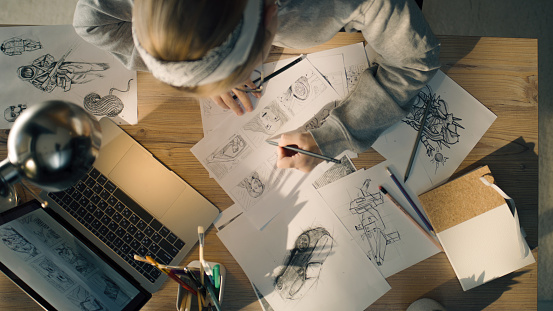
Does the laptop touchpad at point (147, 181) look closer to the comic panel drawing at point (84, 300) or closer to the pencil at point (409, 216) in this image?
the comic panel drawing at point (84, 300)

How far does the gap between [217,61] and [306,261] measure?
1.64 ft

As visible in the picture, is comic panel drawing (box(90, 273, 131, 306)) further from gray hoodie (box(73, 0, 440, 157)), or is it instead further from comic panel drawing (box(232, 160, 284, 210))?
gray hoodie (box(73, 0, 440, 157))

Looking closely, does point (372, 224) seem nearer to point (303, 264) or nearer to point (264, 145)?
point (303, 264)

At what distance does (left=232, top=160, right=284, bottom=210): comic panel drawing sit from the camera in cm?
78

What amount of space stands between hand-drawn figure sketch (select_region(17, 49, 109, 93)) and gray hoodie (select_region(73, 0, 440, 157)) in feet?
0.28

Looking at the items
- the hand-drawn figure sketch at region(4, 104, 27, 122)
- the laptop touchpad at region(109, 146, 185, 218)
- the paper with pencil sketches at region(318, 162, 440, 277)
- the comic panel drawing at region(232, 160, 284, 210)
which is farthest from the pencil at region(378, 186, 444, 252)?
the hand-drawn figure sketch at region(4, 104, 27, 122)

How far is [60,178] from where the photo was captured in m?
0.49

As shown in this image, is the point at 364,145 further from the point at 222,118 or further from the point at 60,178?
the point at 60,178

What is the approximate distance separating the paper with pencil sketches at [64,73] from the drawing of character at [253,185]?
0.29 meters

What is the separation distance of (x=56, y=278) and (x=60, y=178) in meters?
0.30

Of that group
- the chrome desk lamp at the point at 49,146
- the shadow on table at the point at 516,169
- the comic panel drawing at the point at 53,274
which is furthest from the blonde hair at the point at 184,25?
the shadow on table at the point at 516,169

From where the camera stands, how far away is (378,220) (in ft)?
2.55

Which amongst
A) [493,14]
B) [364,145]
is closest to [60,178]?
[364,145]

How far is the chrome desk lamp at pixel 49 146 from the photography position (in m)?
0.47
